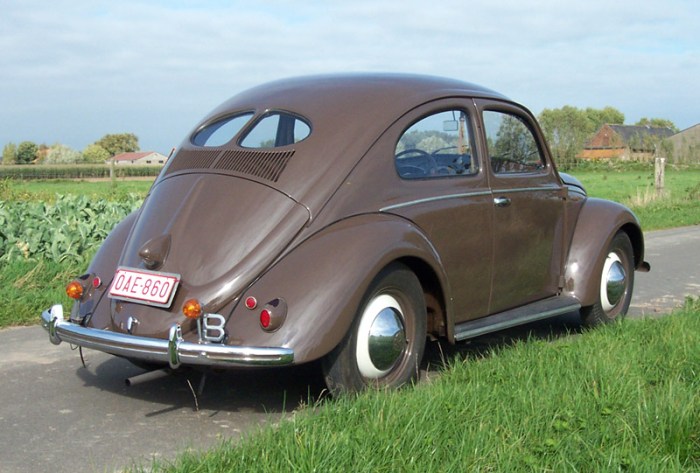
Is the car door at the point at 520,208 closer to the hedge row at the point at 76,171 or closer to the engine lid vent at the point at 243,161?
the engine lid vent at the point at 243,161

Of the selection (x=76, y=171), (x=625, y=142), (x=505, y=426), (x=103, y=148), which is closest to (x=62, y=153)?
(x=103, y=148)

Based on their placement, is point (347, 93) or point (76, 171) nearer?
point (347, 93)

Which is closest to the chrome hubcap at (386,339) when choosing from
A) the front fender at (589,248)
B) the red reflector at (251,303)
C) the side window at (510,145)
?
the red reflector at (251,303)

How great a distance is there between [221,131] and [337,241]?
4.18 ft

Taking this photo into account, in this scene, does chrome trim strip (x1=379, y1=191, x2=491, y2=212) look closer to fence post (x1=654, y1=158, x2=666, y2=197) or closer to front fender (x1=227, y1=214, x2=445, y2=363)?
front fender (x1=227, y1=214, x2=445, y2=363)

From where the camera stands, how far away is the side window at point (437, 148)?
495 centimetres

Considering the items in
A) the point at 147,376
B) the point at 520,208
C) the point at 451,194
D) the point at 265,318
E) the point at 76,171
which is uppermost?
the point at 76,171

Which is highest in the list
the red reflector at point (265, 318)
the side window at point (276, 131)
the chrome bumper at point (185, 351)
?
the side window at point (276, 131)

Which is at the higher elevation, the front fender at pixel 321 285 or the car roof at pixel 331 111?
the car roof at pixel 331 111

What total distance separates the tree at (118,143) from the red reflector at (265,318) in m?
72.8

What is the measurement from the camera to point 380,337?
14.3 feet

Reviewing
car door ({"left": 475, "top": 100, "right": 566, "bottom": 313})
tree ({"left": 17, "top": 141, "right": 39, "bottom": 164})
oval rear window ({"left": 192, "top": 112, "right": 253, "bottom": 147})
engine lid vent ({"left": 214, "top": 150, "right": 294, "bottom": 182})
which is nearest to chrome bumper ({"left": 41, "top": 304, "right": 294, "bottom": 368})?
engine lid vent ({"left": 214, "top": 150, "right": 294, "bottom": 182})

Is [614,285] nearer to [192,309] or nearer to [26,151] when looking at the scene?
[192,309]

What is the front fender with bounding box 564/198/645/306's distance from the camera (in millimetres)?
5957
